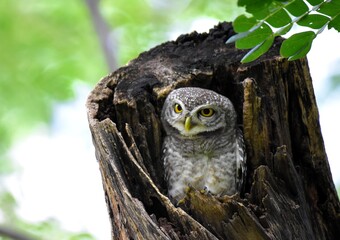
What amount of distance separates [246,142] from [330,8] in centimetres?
157

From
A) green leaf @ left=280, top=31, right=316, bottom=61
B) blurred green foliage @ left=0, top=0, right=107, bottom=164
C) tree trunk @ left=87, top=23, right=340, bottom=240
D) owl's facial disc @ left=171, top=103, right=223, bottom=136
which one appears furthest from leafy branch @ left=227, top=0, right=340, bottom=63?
blurred green foliage @ left=0, top=0, right=107, bottom=164

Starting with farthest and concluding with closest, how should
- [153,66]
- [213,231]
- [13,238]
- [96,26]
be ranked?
[96,26], [13,238], [153,66], [213,231]

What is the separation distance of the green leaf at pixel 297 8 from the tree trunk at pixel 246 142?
1.02 m

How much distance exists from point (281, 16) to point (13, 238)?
3101 millimetres

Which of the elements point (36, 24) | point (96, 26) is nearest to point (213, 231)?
point (96, 26)

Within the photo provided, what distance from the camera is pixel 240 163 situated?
4.50m

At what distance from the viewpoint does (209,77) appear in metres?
4.52

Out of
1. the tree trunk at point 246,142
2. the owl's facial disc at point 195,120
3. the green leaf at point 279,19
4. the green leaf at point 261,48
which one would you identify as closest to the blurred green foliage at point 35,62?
the owl's facial disc at point 195,120

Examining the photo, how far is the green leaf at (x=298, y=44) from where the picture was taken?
3.08 m

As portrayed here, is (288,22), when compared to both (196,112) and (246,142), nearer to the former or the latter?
(246,142)

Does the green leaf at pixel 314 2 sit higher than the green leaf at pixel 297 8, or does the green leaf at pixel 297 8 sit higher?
the green leaf at pixel 297 8

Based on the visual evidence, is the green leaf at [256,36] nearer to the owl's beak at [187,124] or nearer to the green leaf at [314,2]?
the green leaf at [314,2]

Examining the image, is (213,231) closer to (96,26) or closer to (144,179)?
(144,179)

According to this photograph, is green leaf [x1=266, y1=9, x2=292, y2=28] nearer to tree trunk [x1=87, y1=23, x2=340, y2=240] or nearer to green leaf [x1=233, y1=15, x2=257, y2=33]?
green leaf [x1=233, y1=15, x2=257, y2=33]
